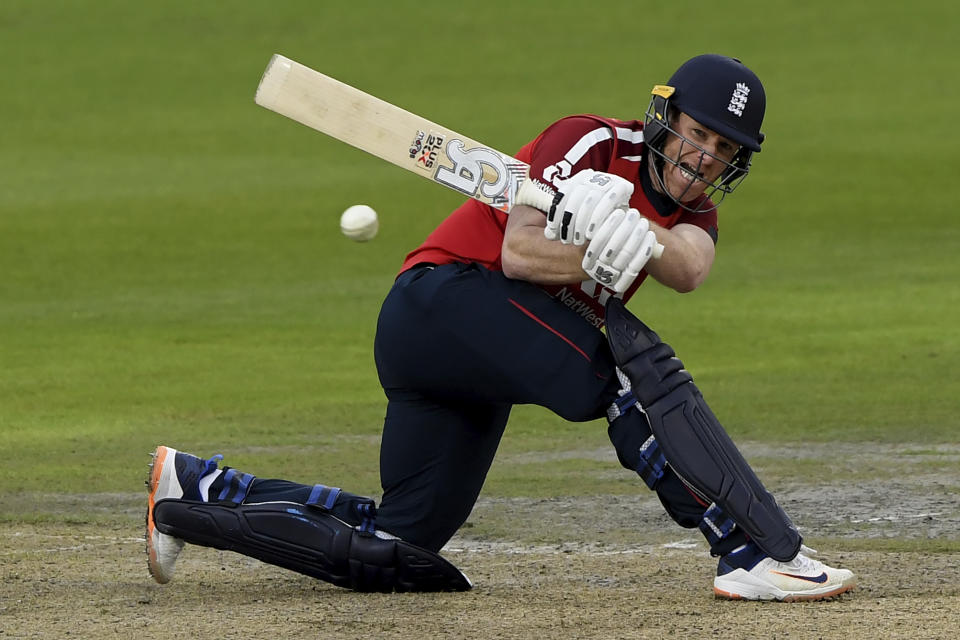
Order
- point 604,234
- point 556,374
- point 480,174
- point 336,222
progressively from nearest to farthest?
point 604,234 < point 556,374 < point 480,174 < point 336,222

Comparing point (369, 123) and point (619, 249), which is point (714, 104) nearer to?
point (619, 249)

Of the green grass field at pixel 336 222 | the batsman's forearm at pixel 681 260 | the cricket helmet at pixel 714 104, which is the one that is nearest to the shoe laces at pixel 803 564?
the batsman's forearm at pixel 681 260

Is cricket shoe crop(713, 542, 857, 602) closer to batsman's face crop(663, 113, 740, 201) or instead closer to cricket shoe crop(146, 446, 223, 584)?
batsman's face crop(663, 113, 740, 201)

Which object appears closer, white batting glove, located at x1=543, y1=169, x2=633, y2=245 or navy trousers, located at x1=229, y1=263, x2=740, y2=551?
white batting glove, located at x1=543, y1=169, x2=633, y2=245

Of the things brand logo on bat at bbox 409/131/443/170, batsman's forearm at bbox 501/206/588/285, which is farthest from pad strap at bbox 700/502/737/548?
brand logo on bat at bbox 409/131/443/170

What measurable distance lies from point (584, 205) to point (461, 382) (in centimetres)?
67

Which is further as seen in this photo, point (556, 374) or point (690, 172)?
point (690, 172)

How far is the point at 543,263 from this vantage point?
4.26 m

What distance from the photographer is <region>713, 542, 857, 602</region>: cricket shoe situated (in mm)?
4258

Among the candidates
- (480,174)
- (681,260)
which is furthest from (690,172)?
(480,174)

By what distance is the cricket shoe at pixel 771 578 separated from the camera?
426 centimetres

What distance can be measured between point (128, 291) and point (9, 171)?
26.1ft

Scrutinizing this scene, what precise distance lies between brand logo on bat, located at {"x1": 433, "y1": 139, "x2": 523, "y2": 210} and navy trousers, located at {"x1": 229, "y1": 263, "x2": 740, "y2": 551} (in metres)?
0.22

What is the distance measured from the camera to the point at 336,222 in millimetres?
18062
